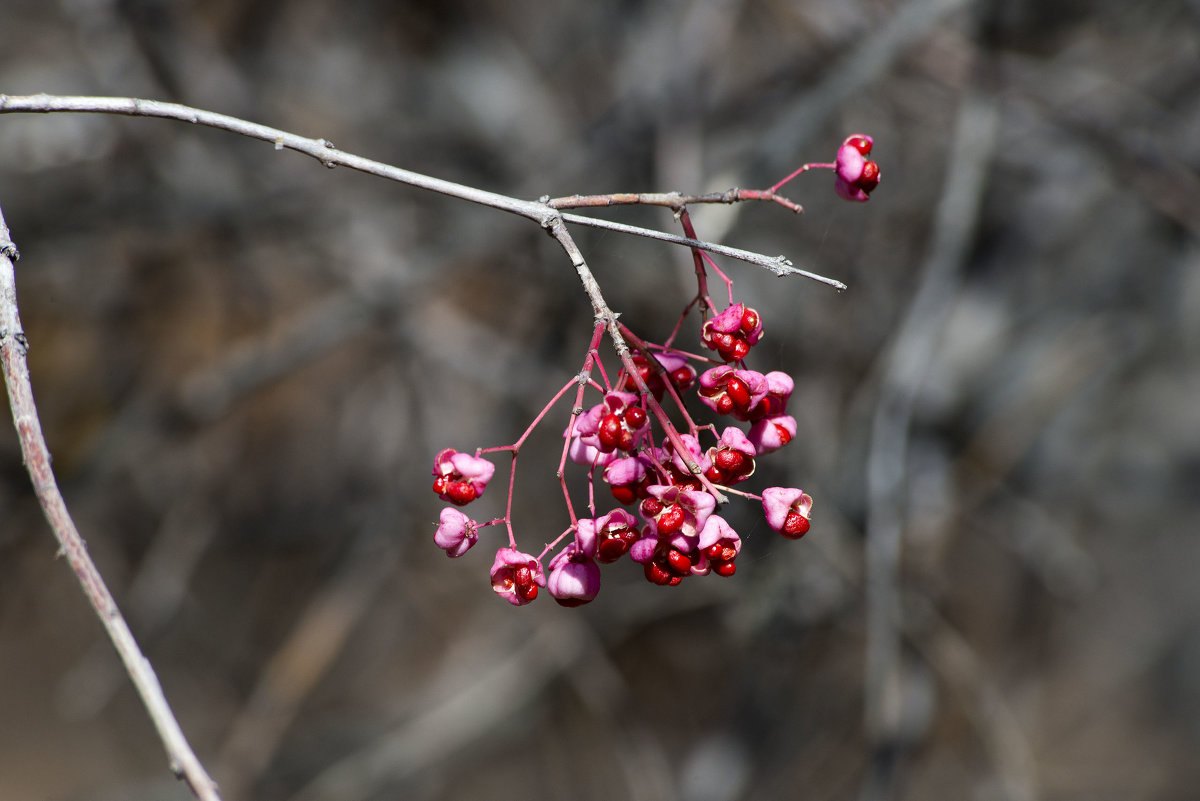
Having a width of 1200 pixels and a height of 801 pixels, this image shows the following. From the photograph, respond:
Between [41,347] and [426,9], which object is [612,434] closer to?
[426,9]

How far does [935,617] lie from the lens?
250 cm

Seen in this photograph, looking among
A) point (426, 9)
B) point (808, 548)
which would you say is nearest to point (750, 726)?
point (808, 548)

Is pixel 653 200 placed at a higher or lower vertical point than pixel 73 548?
higher

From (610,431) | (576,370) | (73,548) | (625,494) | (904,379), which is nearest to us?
(73,548)

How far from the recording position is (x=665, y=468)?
A: 93 centimetres

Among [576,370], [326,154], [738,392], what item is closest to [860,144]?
[738,392]

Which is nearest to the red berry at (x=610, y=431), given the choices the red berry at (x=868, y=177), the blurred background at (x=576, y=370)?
the red berry at (x=868, y=177)

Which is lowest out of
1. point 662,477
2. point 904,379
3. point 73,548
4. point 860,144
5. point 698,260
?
point 73,548

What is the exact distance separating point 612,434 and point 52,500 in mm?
554

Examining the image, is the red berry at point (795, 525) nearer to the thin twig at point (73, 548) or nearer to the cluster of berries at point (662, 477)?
the cluster of berries at point (662, 477)

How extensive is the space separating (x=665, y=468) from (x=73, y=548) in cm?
60

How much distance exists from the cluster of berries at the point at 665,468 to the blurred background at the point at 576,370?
896 millimetres

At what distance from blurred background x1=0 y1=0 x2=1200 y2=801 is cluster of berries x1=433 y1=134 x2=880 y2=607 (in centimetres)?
90

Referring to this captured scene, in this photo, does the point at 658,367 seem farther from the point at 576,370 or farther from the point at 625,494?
the point at 576,370
